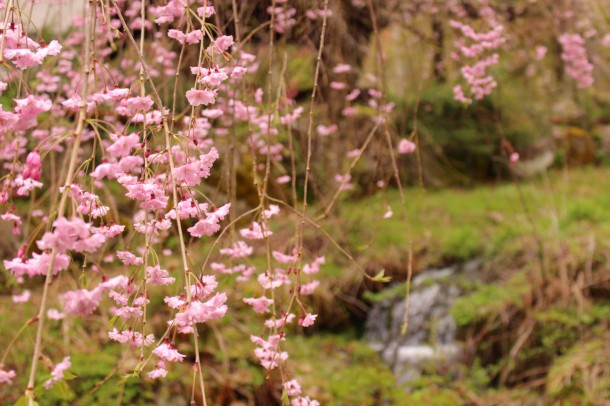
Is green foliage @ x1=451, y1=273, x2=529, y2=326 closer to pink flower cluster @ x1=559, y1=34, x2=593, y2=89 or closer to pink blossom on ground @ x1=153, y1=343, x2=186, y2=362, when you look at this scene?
pink flower cluster @ x1=559, y1=34, x2=593, y2=89

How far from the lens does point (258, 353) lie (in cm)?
157

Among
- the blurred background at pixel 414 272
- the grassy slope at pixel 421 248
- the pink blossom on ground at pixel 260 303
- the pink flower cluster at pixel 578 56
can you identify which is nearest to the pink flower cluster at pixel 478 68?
the blurred background at pixel 414 272

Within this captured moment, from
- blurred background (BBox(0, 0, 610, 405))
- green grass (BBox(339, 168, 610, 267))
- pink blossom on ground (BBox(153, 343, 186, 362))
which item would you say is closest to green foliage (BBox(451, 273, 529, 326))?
blurred background (BBox(0, 0, 610, 405))

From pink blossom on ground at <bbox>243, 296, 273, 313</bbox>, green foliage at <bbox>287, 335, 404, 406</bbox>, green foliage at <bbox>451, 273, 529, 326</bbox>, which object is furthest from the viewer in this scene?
green foliage at <bbox>451, 273, 529, 326</bbox>

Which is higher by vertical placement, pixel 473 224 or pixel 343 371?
pixel 473 224

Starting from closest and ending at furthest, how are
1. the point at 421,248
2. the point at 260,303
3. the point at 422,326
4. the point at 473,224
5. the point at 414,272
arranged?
the point at 260,303, the point at 422,326, the point at 414,272, the point at 421,248, the point at 473,224

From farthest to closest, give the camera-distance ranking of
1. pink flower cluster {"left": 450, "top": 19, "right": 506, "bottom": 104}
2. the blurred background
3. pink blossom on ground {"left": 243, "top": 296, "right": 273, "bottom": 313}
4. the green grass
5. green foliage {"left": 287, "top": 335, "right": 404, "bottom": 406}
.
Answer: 1. the green grass
2. green foliage {"left": 287, "top": 335, "right": 404, "bottom": 406}
3. the blurred background
4. pink flower cluster {"left": 450, "top": 19, "right": 506, "bottom": 104}
5. pink blossom on ground {"left": 243, "top": 296, "right": 273, "bottom": 313}

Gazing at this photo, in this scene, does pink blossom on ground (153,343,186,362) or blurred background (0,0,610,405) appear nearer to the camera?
pink blossom on ground (153,343,186,362)

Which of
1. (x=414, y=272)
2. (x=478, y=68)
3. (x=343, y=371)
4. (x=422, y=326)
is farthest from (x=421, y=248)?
(x=478, y=68)

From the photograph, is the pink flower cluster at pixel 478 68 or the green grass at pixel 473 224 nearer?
the pink flower cluster at pixel 478 68

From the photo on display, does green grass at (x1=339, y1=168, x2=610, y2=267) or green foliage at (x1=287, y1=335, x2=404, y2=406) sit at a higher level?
green grass at (x1=339, y1=168, x2=610, y2=267)

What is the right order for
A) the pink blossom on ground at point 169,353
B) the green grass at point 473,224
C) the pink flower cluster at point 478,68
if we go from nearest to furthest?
1. the pink blossom on ground at point 169,353
2. the pink flower cluster at point 478,68
3. the green grass at point 473,224

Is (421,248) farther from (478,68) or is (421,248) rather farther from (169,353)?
(169,353)

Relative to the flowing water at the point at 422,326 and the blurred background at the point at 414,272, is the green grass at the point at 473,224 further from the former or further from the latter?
the flowing water at the point at 422,326
